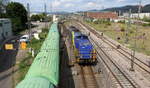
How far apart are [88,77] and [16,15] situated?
63580 mm

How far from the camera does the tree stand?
77.4 metres

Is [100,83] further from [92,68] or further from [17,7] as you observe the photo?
[17,7]

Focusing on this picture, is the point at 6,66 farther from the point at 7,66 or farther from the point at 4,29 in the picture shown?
the point at 4,29

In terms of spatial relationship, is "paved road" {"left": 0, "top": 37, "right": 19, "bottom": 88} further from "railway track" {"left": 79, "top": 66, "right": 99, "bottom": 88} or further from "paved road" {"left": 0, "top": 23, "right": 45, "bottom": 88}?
"railway track" {"left": 79, "top": 66, "right": 99, "bottom": 88}

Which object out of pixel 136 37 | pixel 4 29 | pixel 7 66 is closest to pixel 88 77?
pixel 7 66

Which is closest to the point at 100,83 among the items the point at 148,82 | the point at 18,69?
the point at 148,82

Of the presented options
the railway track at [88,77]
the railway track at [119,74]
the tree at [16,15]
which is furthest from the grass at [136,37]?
the tree at [16,15]

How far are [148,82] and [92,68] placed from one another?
6952 millimetres

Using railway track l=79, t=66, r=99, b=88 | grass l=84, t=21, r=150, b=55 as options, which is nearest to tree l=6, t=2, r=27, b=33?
grass l=84, t=21, r=150, b=55

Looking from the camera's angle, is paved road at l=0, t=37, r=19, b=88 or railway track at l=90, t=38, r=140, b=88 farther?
paved road at l=0, t=37, r=19, b=88

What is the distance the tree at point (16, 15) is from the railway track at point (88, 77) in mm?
56204

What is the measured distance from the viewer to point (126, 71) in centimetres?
2531

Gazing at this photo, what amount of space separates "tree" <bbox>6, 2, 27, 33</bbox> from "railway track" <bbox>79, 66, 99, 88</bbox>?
5620cm

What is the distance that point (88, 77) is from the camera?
22.9m
